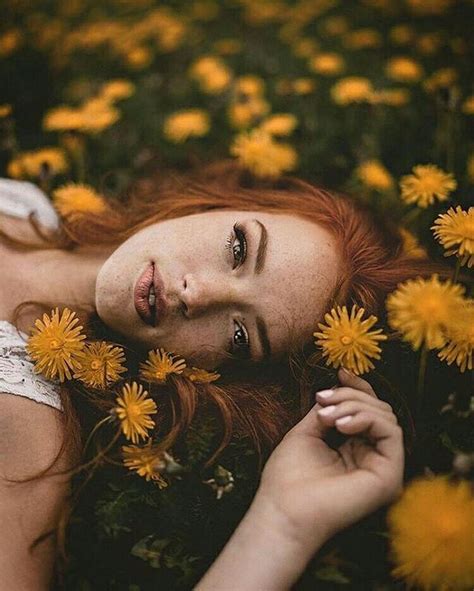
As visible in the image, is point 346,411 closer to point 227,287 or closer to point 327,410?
point 327,410

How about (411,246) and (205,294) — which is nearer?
(205,294)

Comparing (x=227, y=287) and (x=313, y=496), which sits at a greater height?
(x=227, y=287)

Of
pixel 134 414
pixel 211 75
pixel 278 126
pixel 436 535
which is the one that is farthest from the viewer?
pixel 211 75

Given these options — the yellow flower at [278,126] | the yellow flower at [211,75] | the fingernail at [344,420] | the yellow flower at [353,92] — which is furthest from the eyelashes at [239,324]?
the yellow flower at [211,75]

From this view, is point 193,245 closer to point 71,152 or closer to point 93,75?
point 71,152

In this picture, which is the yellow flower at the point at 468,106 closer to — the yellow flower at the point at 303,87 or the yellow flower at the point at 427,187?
the yellow flower at the point at 303,87

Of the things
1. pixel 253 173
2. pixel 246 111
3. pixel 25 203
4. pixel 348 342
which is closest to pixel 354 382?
pixel 348 342

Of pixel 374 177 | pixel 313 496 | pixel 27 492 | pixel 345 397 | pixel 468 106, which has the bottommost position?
pixel 27 492

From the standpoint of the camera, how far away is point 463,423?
1.51 m

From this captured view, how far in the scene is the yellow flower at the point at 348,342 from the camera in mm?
1451

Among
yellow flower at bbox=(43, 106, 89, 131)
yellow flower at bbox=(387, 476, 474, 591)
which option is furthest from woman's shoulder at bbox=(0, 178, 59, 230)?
yellow flower at bbox=(387, 476, 474, 591)

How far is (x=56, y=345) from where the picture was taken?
1513 mm

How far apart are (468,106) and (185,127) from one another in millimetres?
1191

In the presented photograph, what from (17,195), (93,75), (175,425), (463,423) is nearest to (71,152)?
(17,195)
